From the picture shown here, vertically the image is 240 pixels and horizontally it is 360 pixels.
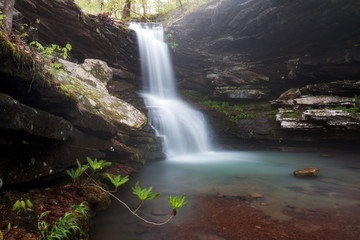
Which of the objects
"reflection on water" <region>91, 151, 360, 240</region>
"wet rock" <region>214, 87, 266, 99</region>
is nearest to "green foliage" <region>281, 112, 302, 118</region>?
"wet rock" <region>214, 87, 266, 99</region>

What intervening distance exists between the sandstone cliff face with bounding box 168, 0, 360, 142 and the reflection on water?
3.85 meters

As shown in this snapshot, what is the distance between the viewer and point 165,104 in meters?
12.6

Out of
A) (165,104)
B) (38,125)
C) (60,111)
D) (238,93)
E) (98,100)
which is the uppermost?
(238,93)

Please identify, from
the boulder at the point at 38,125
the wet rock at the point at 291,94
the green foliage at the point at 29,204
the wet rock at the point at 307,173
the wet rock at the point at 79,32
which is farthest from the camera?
the wet rock at the point at 291,94

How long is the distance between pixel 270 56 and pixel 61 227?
45.7 feet

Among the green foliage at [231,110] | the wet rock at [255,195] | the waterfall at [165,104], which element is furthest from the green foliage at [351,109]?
the wet rock at [255,195]

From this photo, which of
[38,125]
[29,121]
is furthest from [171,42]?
[29,121]

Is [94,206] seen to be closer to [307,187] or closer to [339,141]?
[307,187]

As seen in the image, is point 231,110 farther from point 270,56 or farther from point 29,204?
point 29,204

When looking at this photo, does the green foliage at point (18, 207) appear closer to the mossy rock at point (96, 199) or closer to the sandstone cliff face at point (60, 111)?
the sandstone cliff face at point (60, 111)

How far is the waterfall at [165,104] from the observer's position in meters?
10.1

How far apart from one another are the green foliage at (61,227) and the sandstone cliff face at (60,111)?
807 millimetres

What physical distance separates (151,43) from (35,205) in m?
12.6

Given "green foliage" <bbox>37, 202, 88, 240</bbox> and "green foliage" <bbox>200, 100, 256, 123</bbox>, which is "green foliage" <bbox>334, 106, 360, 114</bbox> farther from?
"green foliage" <bbox>37, 202, 88, 240</bbox>
